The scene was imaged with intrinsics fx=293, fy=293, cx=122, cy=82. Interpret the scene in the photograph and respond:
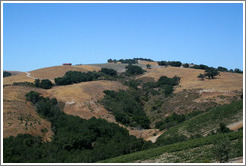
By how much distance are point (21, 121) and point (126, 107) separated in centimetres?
2530

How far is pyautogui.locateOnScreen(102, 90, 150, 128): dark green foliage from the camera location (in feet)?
186

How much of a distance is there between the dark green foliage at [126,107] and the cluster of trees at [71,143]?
8.28 metres

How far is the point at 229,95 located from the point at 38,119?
40.8m

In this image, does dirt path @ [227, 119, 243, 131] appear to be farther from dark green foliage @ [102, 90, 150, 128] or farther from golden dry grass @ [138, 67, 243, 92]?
golden dry grass @ [138, 67, 243, 92]

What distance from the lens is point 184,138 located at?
3944 centimetres

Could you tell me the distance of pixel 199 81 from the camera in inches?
3324

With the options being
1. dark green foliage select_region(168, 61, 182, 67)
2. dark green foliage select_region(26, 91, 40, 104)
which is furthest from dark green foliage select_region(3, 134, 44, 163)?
dark green foliage select_region(168, 61, 182, 67)

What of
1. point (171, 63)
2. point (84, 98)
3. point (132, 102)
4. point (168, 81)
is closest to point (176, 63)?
point (171, 63)

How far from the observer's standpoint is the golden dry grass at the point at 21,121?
131ft

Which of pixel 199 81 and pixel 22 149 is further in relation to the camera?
pixel 199 81

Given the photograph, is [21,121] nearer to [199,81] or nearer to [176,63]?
[199,81]

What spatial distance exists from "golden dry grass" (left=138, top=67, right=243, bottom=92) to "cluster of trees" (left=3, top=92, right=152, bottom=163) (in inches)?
1360

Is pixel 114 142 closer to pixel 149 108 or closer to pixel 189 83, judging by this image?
pixel 149 108

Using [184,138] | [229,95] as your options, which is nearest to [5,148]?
[184,138]
